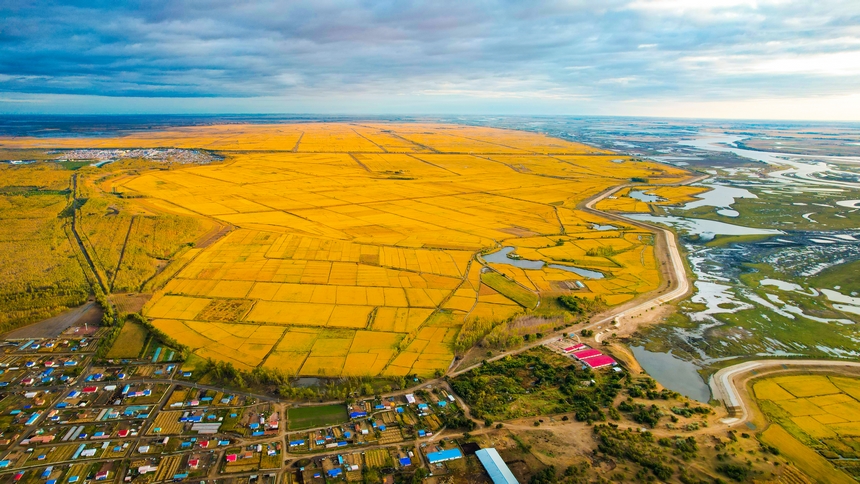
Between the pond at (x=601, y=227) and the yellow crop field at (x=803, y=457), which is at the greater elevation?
the pond at (x=601, y=227)

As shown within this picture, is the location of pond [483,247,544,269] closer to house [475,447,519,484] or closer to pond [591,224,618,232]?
pond [591,224,618,232]

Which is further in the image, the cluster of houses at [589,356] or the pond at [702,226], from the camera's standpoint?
the pond at [702,226]

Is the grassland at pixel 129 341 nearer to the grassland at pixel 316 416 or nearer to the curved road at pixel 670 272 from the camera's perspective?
the grassland at pixel 316 416

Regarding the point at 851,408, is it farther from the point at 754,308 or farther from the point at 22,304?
the point at 22,304

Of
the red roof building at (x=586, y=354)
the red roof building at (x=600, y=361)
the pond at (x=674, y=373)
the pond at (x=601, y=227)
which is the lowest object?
the pond at (x=674, y=373)

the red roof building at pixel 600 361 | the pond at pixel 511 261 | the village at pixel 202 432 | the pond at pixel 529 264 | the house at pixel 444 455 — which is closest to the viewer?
the village at pixel 202 432

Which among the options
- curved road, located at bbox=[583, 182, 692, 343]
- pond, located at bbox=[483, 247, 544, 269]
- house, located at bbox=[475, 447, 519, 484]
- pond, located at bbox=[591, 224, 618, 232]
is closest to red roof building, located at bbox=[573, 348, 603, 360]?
curved road, located at bbox=[583, 182, 692, 343]

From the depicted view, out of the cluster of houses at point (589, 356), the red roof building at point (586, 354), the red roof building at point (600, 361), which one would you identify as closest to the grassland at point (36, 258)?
the cluster of houses at point (589, 356)

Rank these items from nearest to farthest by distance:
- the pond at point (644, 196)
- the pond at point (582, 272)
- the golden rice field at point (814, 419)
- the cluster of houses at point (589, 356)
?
1. the golden rice field at point (814, 419)
2. the cluster of houses at point (589, 356)
3. the pond at point (582, 272)
4. the pond at point (644, 196)

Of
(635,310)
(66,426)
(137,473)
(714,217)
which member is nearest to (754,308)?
(635,310)
